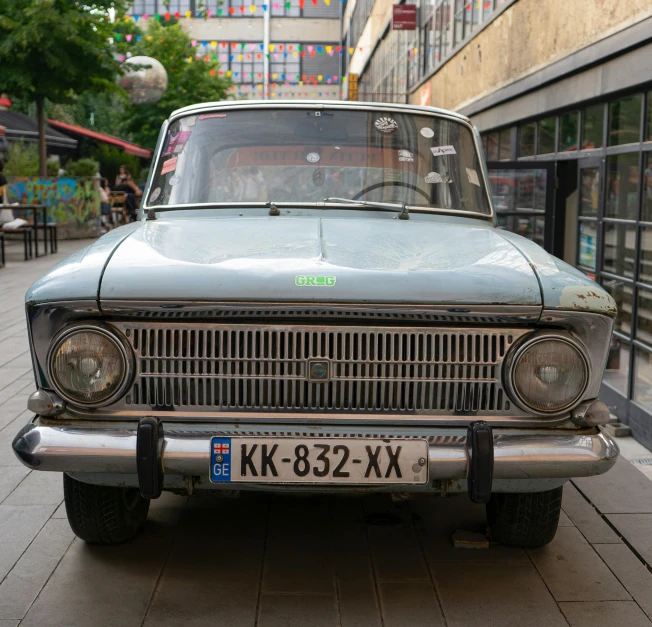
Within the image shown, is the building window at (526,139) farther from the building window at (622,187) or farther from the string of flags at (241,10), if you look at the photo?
the string of flags at (241,10)

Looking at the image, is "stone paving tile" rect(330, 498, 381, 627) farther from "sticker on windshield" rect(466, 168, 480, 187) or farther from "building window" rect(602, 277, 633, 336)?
"building window" rect(602, 277, 633, 336)

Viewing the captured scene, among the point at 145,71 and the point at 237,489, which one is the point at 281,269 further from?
the point at 145,71

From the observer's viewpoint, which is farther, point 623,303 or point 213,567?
point 623,303

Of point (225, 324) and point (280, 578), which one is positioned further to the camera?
point (280, 578)

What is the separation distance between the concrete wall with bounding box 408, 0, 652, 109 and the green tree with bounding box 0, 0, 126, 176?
7.42 metres

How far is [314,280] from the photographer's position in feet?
10.3

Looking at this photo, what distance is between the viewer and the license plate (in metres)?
3.12

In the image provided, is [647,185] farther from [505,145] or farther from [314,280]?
[505,145]

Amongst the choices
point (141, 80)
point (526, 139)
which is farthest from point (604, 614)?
point (141, 80)

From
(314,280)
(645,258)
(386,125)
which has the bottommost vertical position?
(645,258)

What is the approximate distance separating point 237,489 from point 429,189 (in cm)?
189

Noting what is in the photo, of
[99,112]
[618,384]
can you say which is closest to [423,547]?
[618,384]

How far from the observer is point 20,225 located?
1659cm

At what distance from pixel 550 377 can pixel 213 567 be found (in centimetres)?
147
